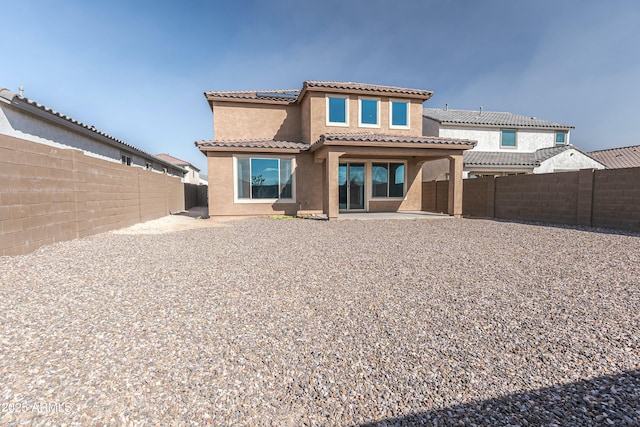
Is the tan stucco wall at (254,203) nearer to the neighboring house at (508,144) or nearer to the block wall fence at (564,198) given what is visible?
the block wall fence at (564,198)

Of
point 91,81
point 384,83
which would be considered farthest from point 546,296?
point 91,81

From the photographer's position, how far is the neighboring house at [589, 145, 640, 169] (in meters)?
23.2

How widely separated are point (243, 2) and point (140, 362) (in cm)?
1403

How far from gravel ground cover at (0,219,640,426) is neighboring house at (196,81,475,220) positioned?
25.6 ft

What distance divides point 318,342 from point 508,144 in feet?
77.7

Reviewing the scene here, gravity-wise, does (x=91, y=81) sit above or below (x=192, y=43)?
below

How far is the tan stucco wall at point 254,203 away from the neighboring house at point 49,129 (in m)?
4.97

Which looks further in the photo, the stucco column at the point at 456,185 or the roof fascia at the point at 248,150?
the roof fascia at the point at 248,150

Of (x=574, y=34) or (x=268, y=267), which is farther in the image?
(x=574, y=34)

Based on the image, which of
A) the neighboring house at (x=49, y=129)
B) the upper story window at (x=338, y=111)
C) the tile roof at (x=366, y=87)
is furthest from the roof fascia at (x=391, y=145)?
the neighboring house at (x=49, y=129)

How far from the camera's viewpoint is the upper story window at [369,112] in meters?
14.6

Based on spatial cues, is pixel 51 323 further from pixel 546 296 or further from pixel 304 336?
pixel 546 296

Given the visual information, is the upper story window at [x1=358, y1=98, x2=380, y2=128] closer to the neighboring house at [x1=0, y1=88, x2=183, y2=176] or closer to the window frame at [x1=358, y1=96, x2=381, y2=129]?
the window frame at [x1=358, y1=96, x2=381, y2=129]

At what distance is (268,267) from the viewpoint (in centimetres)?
504
